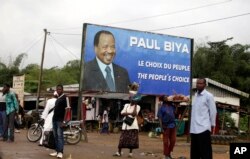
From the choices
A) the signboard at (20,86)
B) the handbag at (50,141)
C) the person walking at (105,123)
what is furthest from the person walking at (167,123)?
the signboard at (20,86)

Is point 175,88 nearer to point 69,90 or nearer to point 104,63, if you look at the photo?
point 104,63

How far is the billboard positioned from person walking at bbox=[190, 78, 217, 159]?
10.1 meters

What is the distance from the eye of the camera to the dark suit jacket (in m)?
18.7

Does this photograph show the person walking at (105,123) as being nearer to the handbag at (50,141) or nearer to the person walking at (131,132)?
the person walking at (131,132)

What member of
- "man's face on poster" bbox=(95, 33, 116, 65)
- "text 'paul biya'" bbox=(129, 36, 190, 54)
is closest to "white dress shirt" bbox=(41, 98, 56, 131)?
"man's face on poster" bbox=(95, 33, 116, 65)

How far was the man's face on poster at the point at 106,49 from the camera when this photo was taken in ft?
61.7

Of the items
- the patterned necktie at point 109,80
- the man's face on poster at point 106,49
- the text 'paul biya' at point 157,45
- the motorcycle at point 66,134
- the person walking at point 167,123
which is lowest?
the motorcycle at point 66,134

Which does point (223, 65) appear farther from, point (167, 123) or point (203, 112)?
point (203, 112)

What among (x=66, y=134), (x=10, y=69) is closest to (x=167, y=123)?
(x=66, y=134)

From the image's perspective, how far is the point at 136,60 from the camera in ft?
65.4

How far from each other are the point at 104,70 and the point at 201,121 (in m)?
10.6

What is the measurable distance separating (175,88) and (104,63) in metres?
3.72

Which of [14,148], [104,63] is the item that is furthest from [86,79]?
[14,148]

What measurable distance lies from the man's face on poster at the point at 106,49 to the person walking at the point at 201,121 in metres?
10.2
